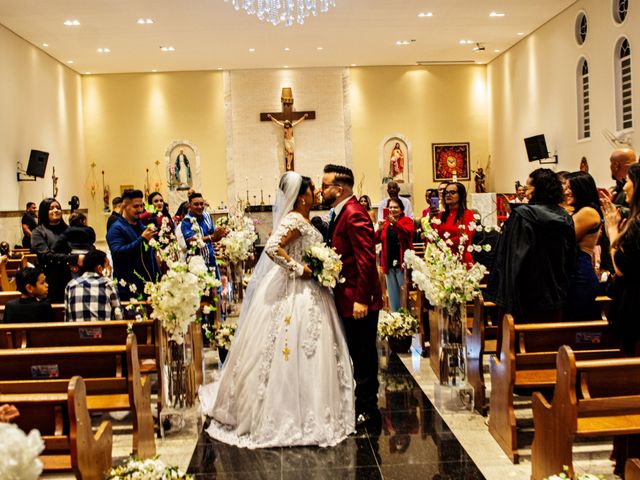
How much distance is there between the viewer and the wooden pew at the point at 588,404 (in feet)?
11.4

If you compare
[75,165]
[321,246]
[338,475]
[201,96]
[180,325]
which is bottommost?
[338,475]

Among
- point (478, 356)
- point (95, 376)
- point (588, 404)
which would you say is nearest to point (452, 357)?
point (478, 356)

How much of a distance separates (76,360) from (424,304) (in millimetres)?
3885

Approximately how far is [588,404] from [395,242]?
4708mm

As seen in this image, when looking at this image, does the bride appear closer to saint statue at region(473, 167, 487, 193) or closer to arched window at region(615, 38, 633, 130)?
arched window at region(615, 38, 633, 130)

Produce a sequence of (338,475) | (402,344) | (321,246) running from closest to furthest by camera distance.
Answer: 1. (338,475)
2. (321,246)
3. (402,344)

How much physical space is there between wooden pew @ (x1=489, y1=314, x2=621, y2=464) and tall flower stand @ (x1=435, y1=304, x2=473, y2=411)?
72 cm

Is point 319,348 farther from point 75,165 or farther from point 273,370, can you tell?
point 75,165

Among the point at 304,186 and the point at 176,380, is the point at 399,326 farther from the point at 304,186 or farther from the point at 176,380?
the point at 176,380

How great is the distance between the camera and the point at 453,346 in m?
5.51

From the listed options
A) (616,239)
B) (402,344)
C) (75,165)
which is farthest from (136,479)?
(75,165)

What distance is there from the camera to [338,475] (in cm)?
425

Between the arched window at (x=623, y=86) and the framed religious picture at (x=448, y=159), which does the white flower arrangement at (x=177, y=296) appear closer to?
the arched window at (x=623, y=86)

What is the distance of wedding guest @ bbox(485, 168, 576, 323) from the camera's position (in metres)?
4.86
